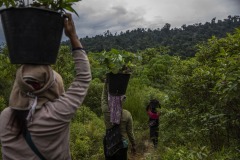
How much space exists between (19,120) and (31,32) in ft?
1.51

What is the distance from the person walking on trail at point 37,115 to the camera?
5.38 ft

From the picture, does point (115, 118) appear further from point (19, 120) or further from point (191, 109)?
point (19, 120)

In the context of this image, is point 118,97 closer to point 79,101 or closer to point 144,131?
point 79,101

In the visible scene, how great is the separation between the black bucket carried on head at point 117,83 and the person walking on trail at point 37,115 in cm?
239

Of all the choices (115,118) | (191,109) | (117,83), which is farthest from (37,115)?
(191,109)

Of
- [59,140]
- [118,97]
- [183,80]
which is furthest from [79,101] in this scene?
[183,80]

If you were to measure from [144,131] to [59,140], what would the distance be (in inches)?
332

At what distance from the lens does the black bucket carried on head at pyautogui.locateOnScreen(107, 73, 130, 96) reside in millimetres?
4137

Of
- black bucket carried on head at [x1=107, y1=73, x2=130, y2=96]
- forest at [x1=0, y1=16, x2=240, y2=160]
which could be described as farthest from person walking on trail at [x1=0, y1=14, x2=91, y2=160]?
black bucket carried on head at [x1=107, y1=73, x2=130, y2=96]

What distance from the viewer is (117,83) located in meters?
4.17

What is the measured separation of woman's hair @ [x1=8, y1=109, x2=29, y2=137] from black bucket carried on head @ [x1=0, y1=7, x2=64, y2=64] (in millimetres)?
268

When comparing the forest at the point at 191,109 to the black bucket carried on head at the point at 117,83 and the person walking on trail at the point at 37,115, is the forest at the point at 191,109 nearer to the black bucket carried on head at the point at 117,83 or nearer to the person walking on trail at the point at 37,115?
the black bucket carried on head at the point at 117,83

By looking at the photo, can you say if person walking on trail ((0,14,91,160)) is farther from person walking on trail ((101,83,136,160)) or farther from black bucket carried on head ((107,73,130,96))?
person walking on trail ((101,83,136,160))

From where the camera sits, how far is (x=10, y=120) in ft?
5.57
